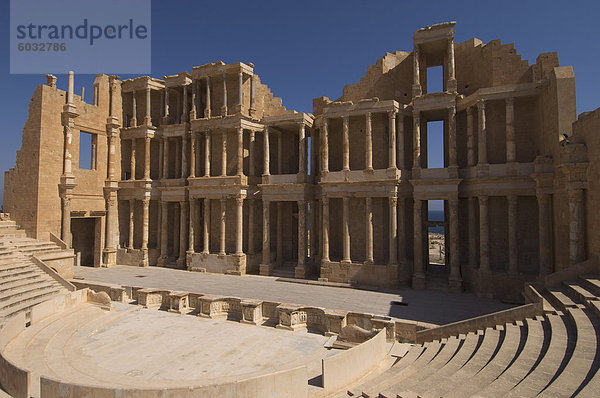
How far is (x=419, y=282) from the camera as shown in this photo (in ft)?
66.4

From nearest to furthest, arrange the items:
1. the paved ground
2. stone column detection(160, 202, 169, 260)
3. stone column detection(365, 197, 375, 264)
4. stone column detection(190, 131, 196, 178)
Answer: the paved ground
stone column detection(365, 197, 375, 264)
stone column detection(190, 131, 196, 178)
stone column detection(160, 202, 169, 260)

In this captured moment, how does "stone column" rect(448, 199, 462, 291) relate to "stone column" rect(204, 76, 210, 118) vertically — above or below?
below

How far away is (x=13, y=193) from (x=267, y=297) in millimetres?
21308

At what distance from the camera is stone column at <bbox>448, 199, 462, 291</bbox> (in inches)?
772

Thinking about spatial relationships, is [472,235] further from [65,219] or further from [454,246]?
[65,219]

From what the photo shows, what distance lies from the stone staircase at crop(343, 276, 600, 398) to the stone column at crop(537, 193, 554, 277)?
543cm

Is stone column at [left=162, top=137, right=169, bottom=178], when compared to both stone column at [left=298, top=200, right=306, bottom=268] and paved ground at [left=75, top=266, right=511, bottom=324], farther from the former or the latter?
stone column at [left=298, top=200, right=306, bottom=268]

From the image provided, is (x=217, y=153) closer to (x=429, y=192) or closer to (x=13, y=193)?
(x=13, y=193)

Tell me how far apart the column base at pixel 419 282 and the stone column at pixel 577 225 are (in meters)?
7.59

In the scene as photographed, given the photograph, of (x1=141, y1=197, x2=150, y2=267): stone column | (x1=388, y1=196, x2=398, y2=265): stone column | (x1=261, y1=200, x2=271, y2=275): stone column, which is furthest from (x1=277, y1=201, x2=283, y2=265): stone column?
(x1=141, y1=197, x2=150, y2=267): stone column

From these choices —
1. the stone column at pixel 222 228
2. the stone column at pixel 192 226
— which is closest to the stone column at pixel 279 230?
the stone column at pixel 222 228

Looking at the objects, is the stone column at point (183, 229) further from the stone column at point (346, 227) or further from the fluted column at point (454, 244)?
the fluted column at point (454, 244)

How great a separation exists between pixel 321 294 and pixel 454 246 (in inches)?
330

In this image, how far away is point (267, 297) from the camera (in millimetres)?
18062
